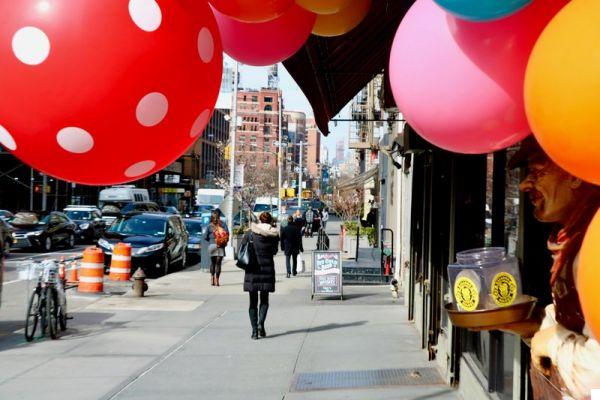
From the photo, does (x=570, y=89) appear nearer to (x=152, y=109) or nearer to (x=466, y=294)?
(x=466, y=294)

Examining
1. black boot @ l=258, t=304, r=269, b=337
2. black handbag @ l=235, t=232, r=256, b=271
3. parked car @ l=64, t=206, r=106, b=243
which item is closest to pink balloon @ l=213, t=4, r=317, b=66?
black handbag @ l=235, t=232, r=256, b=271

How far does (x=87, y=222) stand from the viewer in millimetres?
30859

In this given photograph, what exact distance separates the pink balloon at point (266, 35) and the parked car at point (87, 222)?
2828cm

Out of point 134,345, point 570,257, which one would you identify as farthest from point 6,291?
point 570,257

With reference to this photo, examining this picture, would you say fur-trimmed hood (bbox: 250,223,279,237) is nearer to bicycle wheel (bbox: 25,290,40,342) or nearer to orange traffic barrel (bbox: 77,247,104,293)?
bicycle wheel (bbox: 25,290,40,342)

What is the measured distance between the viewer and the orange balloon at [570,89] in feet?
4.86

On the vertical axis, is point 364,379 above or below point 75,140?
below

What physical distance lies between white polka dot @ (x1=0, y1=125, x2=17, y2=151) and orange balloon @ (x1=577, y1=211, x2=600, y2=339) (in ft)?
6.12

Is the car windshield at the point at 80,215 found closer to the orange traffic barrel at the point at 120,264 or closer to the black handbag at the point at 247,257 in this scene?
the orange traffic barrel at the point at 120,264

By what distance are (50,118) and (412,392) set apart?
16.8ft

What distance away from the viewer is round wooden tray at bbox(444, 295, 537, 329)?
2.41m

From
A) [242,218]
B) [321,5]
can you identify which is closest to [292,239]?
[321,5]

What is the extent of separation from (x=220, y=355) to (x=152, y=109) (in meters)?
6.19

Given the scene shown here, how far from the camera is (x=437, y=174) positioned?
777cm
